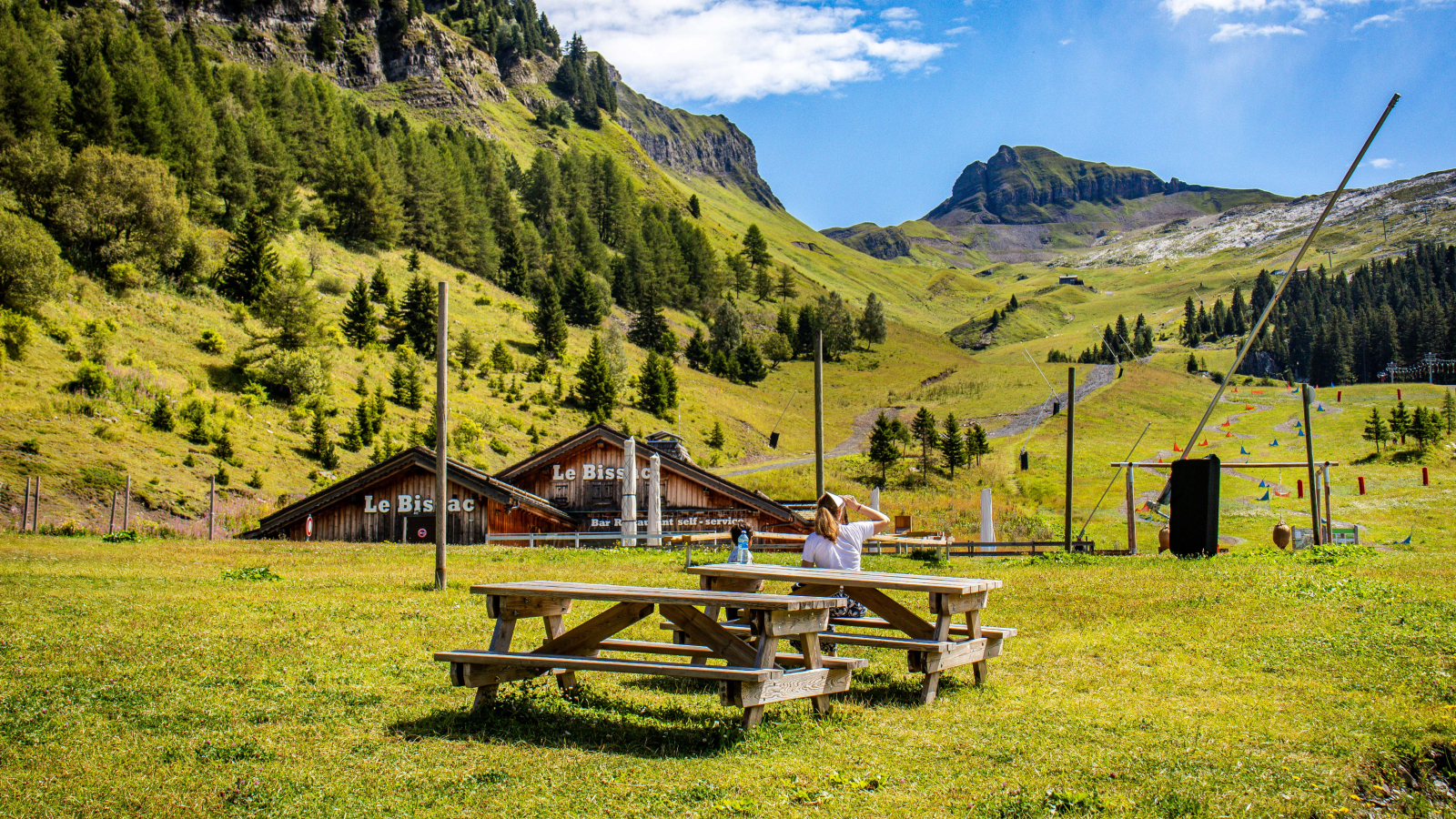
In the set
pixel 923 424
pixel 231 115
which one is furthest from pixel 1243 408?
pixel 231 115

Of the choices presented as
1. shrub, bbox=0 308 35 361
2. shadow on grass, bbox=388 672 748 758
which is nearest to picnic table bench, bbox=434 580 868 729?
shadow on grass, bbox=388 672 748 758

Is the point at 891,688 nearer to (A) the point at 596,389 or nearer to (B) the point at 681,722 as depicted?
(B) the point at 681,722

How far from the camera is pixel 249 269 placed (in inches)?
2559

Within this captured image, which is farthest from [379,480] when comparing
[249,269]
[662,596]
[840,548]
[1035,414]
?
[1035,414]

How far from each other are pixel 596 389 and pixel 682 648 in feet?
228

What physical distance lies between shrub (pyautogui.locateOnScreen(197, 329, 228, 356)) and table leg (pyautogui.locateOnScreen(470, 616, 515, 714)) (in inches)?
2251

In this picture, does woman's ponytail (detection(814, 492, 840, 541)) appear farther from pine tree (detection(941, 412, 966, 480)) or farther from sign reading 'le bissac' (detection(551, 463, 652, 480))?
pine tree (detection(941, 412, 966, 480))

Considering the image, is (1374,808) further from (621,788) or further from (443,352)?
(443,352)

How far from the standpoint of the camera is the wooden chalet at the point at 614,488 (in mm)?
39125

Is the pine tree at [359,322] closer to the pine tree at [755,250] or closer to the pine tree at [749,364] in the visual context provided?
the pine tree at [749,364]

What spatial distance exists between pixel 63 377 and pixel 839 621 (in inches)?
1911

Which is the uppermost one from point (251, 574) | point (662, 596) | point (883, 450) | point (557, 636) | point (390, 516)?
point (883, 450)

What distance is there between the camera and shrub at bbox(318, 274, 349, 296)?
241 ft

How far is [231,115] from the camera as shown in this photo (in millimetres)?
85688
